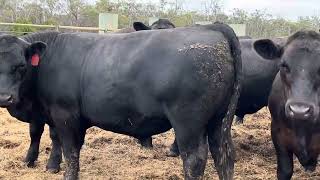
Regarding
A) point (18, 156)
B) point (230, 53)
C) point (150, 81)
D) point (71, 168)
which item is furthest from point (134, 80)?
point (18, 156)

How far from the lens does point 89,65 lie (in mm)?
4305

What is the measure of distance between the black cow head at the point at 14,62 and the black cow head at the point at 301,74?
227 cm

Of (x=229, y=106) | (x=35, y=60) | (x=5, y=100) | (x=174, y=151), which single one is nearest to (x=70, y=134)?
(x=5, y=100)

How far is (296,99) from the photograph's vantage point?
3.79 meters

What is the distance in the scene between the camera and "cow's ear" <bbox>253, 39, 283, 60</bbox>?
4.38 metres

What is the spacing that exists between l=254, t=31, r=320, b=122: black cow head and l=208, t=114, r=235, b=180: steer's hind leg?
0.65 meters

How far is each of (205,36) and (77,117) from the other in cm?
150

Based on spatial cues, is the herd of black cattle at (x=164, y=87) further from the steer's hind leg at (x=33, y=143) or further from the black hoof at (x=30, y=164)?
the black hoof at (x=30, y=164)

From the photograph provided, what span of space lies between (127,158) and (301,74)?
282 cm

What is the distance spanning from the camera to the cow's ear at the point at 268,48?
173 inches

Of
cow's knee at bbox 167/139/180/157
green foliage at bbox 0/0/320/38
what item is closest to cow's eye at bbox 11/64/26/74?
cow's knee at bbox 167/139/180/157

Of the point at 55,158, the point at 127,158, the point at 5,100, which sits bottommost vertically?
the point at 127,158

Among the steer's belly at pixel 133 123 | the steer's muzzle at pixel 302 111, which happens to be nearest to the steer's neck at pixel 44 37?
the steer's belly at pixel 133 123

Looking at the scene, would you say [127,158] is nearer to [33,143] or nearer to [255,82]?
[33,143]
